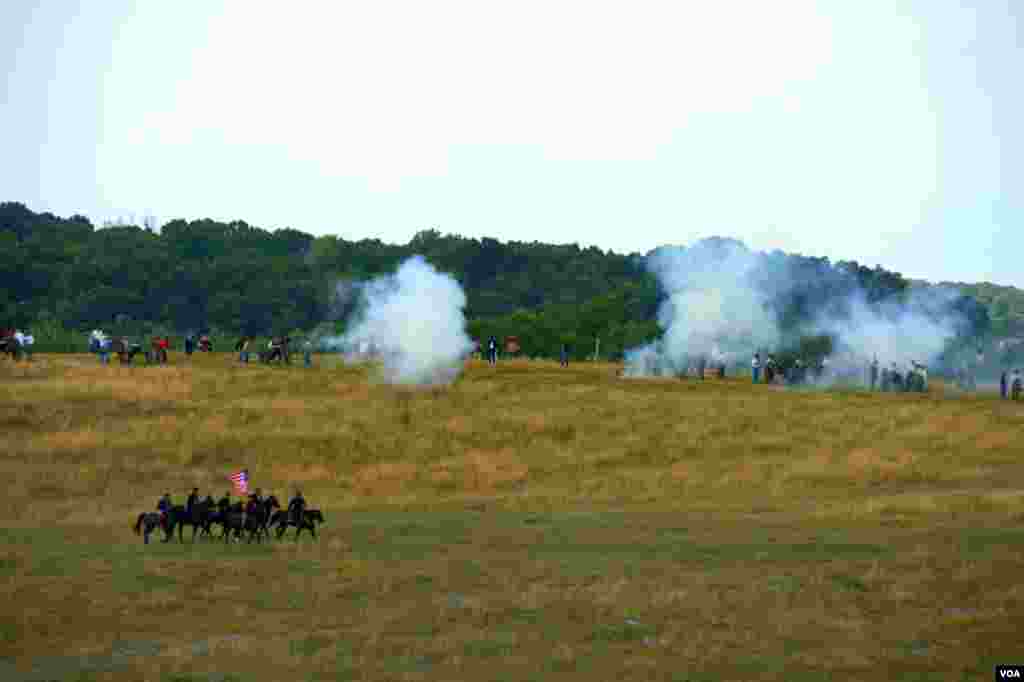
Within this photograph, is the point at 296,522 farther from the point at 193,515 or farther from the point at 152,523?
the point at 152,523

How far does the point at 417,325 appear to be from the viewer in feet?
212

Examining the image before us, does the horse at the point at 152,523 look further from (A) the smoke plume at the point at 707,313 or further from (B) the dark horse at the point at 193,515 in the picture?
(A) the smoke plume at the point at 707,313

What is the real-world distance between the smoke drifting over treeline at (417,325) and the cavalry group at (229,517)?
32893 millimetres

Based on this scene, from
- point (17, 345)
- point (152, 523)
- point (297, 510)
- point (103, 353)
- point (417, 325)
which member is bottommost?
point (152, 523)

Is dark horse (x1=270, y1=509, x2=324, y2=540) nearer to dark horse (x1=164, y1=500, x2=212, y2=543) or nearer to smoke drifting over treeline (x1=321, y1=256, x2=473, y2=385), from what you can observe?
dark horse (x1=164, y1=500, x2=212, y2=543)

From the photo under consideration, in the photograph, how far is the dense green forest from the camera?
98750mm

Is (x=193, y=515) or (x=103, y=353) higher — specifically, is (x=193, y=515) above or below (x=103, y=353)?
→ below

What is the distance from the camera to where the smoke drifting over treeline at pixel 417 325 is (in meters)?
64.8

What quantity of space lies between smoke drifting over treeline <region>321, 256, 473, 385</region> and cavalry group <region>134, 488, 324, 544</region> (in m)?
32.9

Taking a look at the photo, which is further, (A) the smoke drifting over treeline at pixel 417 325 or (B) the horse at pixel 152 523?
(A) the smoke drifting over treeline at pixel 417 325

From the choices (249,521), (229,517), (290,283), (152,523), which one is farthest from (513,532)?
(290,283)

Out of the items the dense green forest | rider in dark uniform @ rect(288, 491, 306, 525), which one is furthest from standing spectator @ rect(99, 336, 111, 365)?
rider in dark uniform @ rect(288, 491, 306, 525)

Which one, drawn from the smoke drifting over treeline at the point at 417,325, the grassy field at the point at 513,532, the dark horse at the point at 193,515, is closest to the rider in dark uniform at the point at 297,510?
the grassy field at the point at 513,532

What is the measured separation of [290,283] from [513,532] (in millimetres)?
89778
